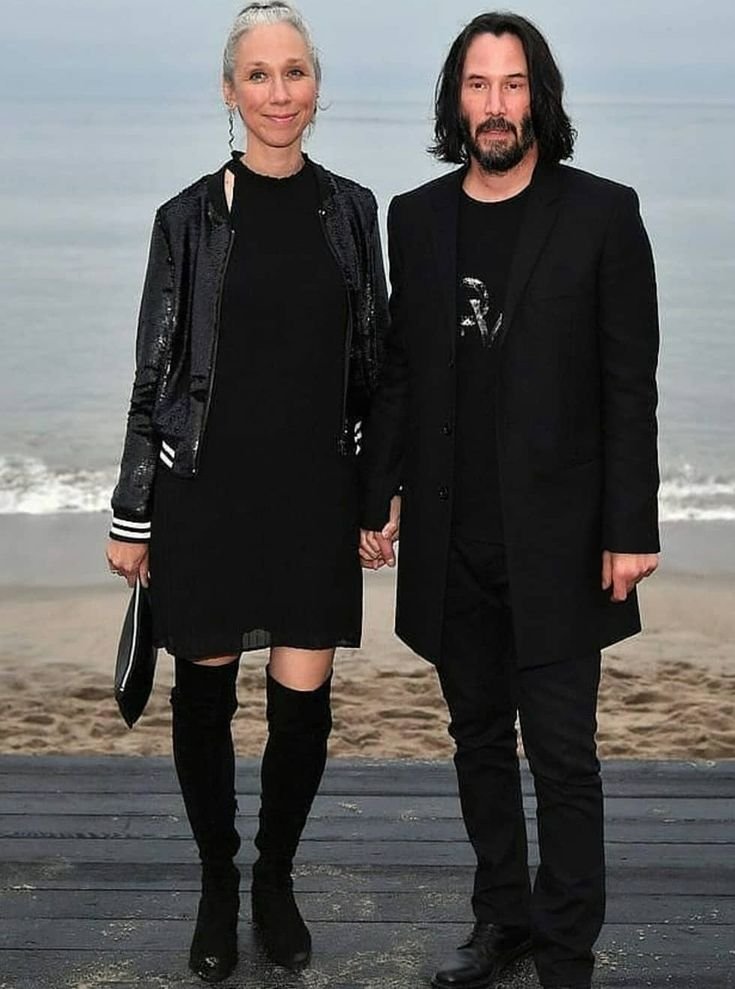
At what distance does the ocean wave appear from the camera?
9.59 m

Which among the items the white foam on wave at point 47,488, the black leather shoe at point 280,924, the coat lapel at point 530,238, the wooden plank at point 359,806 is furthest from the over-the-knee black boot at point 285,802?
the white foam on wave at point 47,488

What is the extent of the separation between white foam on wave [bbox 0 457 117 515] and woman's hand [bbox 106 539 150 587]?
A: 6659 millimetres

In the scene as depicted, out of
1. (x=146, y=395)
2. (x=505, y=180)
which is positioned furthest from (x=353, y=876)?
(x=505, y=180)

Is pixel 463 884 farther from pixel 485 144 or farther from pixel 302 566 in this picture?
pixel 485 144

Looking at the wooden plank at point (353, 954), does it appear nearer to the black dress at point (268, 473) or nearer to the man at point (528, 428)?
the man at point (528, 428)

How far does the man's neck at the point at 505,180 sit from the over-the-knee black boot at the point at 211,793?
3.02ft

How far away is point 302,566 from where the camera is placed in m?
2.88

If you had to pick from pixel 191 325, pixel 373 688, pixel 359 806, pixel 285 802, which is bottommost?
pixel 373 688

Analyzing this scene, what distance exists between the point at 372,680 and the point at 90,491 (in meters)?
4.39

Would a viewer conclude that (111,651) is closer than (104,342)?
Yes

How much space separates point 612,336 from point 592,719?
2.04 ft

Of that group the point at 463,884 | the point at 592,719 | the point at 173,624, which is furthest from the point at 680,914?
the point at 173,624

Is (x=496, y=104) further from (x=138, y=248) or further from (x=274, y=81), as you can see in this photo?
(x=138, y=248)

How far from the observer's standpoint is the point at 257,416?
2.82 metres
